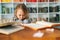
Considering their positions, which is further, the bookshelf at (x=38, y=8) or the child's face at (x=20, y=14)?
the bookshelf at (x=38, y=8)

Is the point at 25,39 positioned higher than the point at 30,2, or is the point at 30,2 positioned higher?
the point at 30,2

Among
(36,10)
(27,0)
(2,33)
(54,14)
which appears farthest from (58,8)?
(2,33)

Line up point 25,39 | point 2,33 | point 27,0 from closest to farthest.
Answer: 1. point 25,39
2. point 2,33
3. point 27,0

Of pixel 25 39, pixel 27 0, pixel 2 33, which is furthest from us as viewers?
pixel 27 0

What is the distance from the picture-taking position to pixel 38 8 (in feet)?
15.1

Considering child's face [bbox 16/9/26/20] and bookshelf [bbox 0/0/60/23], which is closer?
child's face [bbox 16/9/26/20]

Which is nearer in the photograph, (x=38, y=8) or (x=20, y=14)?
(x=20, y=14)

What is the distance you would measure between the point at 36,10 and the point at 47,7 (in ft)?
1.22

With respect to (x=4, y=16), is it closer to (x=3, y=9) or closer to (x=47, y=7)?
(x=3, y=9)

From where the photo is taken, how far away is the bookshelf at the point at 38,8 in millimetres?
4472

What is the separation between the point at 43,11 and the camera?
183 inches

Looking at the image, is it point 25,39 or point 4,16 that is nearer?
point 25,39

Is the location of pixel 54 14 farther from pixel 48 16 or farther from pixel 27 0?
pixel 27 0

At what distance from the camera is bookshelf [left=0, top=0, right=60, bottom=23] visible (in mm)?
4472
